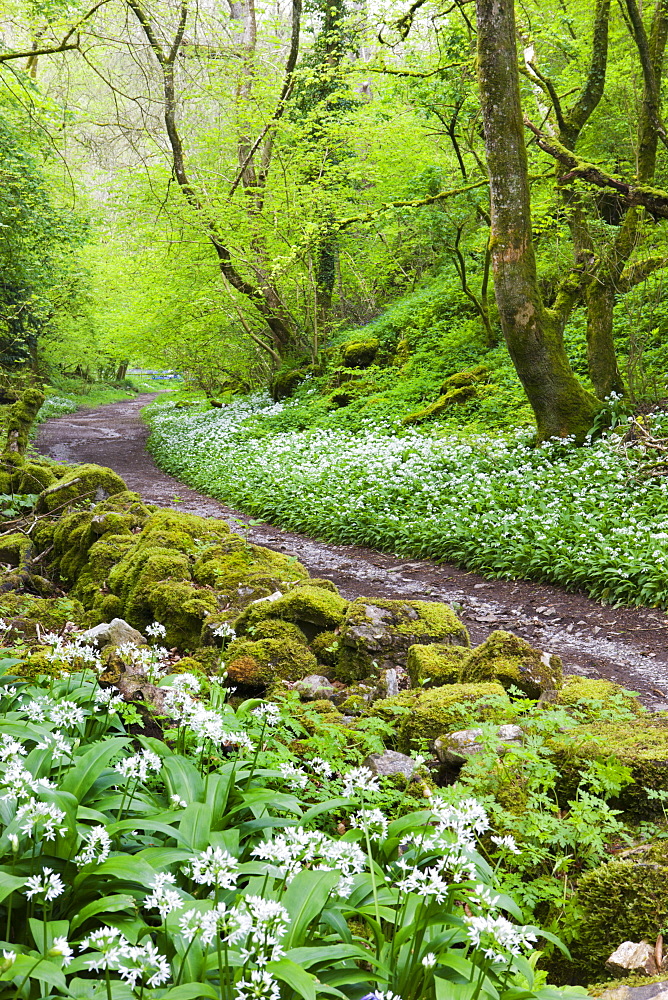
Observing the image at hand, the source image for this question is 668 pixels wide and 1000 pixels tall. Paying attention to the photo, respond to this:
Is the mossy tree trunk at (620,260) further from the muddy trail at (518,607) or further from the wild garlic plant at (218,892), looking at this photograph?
the wild garlic plant at (218,892)

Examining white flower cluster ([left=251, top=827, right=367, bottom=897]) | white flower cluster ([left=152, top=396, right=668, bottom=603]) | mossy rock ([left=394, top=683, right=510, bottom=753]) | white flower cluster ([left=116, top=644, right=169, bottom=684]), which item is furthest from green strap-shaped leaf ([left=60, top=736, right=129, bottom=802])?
white flower cluster ([left=152, top=396, right=668, bottom=603])

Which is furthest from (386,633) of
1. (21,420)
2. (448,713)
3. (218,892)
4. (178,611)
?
(21,420)

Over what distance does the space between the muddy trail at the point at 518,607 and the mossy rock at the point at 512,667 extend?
1.30 metres

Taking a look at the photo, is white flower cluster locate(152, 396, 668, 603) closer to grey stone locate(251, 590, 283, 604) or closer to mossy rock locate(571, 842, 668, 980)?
grey stone locate(251, 590, 283, 604)

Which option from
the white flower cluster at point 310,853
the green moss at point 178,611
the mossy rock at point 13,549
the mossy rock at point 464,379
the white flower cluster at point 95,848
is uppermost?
the mossy rock at point 464,379

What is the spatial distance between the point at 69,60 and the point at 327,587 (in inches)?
311

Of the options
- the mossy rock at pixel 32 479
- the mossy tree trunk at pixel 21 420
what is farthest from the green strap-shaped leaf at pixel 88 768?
the mossy tree trunk at pixel 21 420

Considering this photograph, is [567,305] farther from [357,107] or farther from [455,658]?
[357,107]

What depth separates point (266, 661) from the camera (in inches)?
180

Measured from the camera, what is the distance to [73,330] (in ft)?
101

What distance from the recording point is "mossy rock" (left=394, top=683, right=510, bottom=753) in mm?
3492

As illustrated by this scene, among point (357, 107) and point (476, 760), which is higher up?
point (357, 107)

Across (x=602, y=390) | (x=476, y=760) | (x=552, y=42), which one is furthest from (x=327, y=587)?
(x=552, y=42)

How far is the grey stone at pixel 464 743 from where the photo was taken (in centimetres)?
322
